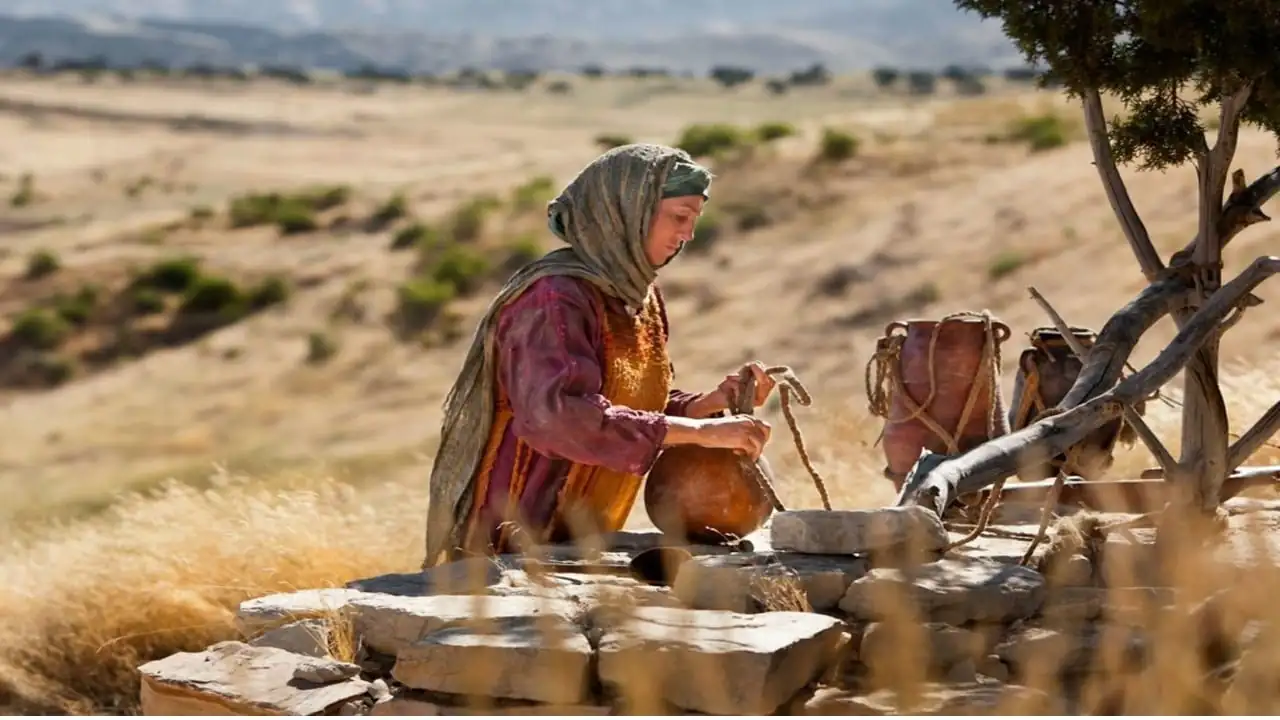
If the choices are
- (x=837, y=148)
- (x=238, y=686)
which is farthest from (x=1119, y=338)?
(x=837, y=148)

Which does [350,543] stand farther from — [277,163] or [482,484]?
[277,163]

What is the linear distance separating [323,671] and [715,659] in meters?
1.00

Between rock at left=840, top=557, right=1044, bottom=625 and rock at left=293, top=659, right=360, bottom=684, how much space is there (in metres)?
1.23

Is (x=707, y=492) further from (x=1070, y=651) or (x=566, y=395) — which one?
(x=1070, y=651)

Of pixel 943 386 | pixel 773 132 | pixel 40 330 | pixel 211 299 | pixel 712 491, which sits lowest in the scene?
pixel 40 330

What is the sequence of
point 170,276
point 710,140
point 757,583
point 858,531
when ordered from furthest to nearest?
1. point 710,140
2. point 170,276
3. point 858,531
4. point 757,583

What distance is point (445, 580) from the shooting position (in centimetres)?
464

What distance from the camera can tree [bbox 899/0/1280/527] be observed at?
4953mm

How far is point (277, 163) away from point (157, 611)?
57.6m

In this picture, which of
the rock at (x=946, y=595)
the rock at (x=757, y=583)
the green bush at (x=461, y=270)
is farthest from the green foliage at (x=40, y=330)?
the rock at (x=946, y=595)

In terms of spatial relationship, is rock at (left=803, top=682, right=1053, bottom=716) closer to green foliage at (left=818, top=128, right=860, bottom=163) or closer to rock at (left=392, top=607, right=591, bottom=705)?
rock at (left=392, top=607, right=591, bottom=705)

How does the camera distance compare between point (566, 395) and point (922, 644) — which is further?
point (566, 395)

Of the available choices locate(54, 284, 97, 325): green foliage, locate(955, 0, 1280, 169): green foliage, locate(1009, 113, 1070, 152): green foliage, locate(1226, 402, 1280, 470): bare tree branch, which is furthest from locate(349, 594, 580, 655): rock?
locate(1009, 113, 1070, 152): green foliage

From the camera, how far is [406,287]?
103ft
